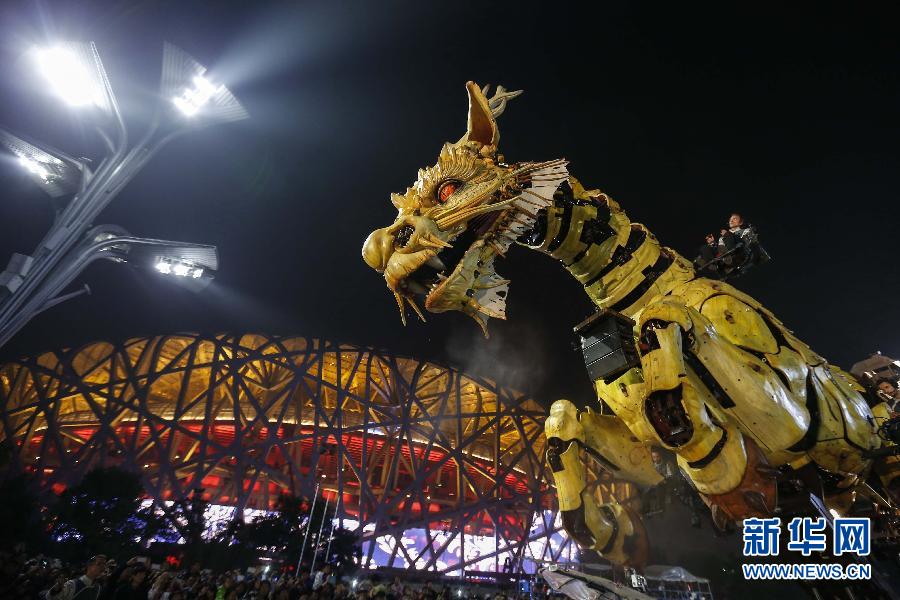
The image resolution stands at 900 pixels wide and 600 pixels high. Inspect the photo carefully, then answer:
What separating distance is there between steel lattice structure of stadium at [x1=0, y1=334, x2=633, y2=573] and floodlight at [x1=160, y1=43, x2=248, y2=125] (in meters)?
16.8

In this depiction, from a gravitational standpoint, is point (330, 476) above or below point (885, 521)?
below

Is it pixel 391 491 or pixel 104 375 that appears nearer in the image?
pixel 391 491

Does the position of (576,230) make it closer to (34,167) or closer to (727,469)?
(727,469)

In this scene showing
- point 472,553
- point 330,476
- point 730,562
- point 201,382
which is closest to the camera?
point 730,562

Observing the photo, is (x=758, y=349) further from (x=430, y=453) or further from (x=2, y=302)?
(x=430, y=453)

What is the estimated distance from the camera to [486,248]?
2693 mm

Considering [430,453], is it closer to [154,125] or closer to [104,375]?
[104,375]

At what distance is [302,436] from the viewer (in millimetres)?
20656

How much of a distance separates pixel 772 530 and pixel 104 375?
100 feet

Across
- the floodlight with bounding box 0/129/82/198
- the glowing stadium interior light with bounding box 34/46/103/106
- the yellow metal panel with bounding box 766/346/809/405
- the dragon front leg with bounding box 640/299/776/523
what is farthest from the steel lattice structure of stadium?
the dragon front leg with bounding box 640/299/776/523

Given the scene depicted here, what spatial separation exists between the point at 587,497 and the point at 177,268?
930 centimetres

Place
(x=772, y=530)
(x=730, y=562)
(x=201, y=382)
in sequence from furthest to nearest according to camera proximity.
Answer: (x=201, y=382) < (x=730, y=562) < (x=772, y=530)

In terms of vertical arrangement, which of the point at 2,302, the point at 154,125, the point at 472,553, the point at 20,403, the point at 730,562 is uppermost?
the point at 154,125

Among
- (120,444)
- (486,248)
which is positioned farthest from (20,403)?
(486,248)
